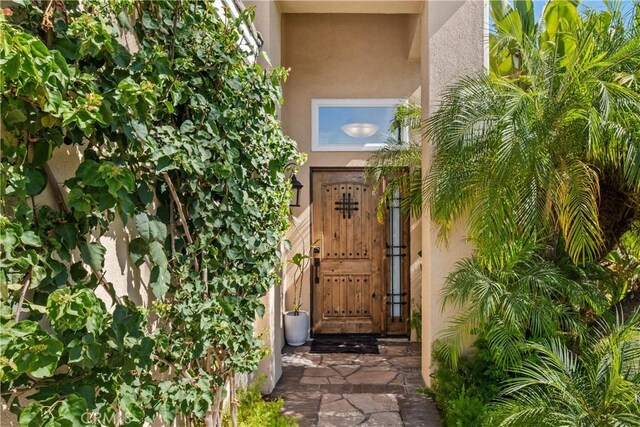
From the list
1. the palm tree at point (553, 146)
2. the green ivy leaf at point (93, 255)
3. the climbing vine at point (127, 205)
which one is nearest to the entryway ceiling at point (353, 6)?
the palm tree at point (553, 146)

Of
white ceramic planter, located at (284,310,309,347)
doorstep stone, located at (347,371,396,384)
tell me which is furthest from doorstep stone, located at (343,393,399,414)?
white ceramic planter, located at (284,310,309,347)

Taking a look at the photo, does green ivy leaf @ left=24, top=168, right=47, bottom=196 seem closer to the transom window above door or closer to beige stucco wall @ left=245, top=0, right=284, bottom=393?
beige stucco wall @ left=245, top=0, right=284, bottom=393

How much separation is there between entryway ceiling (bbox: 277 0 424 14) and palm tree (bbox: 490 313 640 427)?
3354mm

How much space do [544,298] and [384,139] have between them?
3.22 metres

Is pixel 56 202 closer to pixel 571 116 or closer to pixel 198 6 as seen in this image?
pixel 198 6

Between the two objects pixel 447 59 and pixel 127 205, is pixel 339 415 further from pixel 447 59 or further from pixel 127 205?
pixel 447 59

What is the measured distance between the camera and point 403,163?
492cm

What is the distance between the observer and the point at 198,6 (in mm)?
2148

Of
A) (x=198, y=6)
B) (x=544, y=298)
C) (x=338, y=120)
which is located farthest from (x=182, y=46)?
(x=338, y=120)

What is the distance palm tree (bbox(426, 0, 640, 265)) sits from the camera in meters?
2.74

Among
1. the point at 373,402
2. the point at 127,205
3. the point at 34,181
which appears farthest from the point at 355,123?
the point at 34,181

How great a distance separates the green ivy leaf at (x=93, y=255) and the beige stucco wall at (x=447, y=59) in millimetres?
2993

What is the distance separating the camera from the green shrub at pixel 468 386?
3020 mm

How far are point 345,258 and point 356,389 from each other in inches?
83.4
